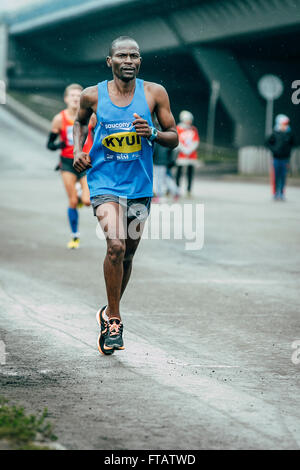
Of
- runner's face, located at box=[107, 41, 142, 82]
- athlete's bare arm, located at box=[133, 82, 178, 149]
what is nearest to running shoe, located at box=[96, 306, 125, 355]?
athlete's bare arm, located at box=[133, 82, 178, 149]

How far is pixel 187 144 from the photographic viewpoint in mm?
21484

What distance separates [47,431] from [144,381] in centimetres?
115

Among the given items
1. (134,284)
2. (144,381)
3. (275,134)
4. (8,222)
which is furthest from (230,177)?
(144,381)

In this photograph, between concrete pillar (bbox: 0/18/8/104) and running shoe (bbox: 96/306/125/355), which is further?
concrete pillar (bbox: 0/18/8/104)

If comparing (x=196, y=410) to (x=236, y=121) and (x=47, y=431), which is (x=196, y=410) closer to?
(x=47, y=431)

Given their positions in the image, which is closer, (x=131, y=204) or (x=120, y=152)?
(x=120, y=152)

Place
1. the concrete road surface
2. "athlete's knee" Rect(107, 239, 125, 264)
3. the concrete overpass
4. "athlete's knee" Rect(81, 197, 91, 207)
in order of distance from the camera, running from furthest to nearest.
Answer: the concrete overpass → "athlete's knee" Rect(81, 197, 91, 207) → "athlete's knee" Rect(107, 239, 125, 264) → the concrete road surface

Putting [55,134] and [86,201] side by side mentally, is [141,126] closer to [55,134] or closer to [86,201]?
[86,201]

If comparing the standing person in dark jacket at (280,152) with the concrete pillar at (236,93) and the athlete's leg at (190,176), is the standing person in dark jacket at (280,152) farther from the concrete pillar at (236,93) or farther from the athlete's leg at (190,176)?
the concrete pillar at (236,93)

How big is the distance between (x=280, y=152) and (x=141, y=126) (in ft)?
53.3

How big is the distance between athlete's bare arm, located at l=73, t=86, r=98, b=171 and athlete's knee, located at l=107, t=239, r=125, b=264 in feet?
1.76

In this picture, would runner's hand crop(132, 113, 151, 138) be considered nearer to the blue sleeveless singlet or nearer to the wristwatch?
the wristwatch

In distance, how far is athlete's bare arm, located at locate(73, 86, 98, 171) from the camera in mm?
5793

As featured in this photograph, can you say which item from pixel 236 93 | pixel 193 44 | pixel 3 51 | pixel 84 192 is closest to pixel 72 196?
pixel 84 192
